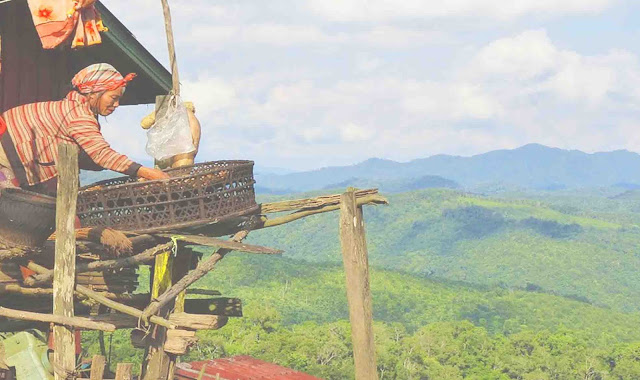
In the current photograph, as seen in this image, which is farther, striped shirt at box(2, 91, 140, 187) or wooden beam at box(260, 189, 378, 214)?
wooden beam at box(260, 189, 378, 214)

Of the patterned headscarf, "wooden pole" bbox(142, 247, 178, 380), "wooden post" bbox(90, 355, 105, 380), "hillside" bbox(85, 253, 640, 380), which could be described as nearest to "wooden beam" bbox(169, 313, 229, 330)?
"wooden pole" bbox(142, 247, 178, 380)

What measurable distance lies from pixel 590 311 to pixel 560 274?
5980 cm

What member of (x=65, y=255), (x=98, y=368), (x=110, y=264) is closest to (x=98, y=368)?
(x=98, y=368)

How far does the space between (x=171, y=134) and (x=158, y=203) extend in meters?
1.79

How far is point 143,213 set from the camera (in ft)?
24.1

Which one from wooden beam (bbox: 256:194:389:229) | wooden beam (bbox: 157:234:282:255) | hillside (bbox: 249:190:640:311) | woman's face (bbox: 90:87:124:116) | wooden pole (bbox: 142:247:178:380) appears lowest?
hillside (bbox: 249:190:640:311)

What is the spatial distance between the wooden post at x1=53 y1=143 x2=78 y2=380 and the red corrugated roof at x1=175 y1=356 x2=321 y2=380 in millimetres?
5593

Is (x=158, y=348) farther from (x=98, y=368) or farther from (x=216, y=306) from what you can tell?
(x=216, y=306)

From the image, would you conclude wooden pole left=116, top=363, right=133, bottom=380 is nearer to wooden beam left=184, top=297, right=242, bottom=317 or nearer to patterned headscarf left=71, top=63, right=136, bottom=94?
patterned headscarf left=71, top=63, right=136, bottom=94

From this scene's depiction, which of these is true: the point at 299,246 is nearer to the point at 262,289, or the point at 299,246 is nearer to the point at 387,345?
the point at 262,289

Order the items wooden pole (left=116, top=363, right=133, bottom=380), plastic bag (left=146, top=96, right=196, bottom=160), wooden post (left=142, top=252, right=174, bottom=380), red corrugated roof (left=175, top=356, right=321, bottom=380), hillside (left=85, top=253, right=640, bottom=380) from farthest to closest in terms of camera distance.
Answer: hillside (left=85, top=253, right=640, bottom=380)
red corrugated roof (left=175, top=356, right=321, bottom=380)
plastic bag (left=146, top=96, right=196, bottom=160)
wooden post (left=142, top=252, right=174, bottom=380)
wooden pole (left=116, top=363, right=133, bottom=380)

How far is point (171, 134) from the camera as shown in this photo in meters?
8.91

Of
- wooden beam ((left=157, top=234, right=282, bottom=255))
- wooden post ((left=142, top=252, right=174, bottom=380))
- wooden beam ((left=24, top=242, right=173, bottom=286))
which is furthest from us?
wooden post ((left=142, top=252, right=174, bottom=380))

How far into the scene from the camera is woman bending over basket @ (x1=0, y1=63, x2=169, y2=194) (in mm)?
7477
